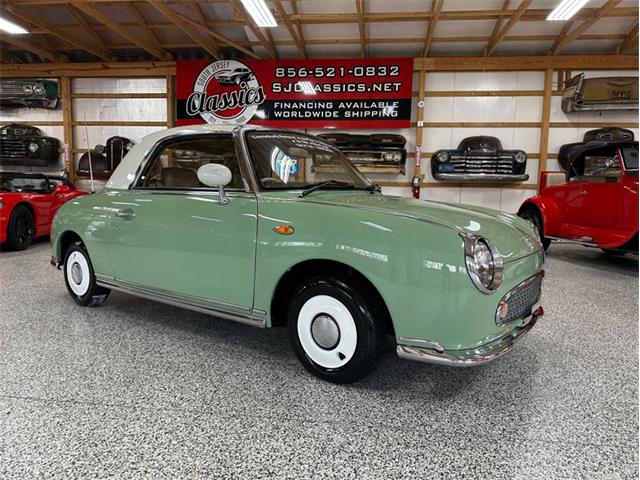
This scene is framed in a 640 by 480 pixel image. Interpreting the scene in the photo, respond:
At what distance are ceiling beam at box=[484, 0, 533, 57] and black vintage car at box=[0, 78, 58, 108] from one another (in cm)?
1088

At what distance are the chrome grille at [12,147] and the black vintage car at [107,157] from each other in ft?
4.54

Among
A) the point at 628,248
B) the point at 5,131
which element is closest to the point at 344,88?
the point at 628,248

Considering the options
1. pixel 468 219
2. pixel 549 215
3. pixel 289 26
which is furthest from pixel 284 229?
pixel 289 26

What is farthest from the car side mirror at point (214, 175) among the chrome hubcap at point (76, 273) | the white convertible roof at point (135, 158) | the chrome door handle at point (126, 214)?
the chrome hubcap at point (76, 273)

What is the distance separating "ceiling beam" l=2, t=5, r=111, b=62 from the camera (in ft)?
27.9

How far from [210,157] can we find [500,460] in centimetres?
235

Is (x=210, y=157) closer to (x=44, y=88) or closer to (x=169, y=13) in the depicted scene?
(x=169, y=13)

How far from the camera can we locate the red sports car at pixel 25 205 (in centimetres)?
623

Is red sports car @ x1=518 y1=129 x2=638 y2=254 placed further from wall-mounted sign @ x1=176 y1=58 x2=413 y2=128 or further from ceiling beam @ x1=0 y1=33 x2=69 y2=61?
ceiling beam @ x1=0 y1=33 x2=69 y2=61

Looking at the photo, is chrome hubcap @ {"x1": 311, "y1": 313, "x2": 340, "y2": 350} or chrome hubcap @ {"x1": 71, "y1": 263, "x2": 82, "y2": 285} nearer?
chrome hubcap @ {"x1": 311, "y1": 313, "x2": 340, "y2": 350}

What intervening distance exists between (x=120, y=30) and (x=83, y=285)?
7433 mm

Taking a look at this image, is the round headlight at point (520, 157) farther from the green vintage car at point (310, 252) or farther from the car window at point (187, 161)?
the car window at point (187, 161)

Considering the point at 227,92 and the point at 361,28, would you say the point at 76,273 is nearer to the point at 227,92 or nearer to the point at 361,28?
the point at 361,28

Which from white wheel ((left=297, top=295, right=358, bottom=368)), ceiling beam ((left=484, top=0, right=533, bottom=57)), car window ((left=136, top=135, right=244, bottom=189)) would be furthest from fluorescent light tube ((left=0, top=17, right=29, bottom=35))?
white wheel ((left=297, top=295, right=358, bottom=368))
